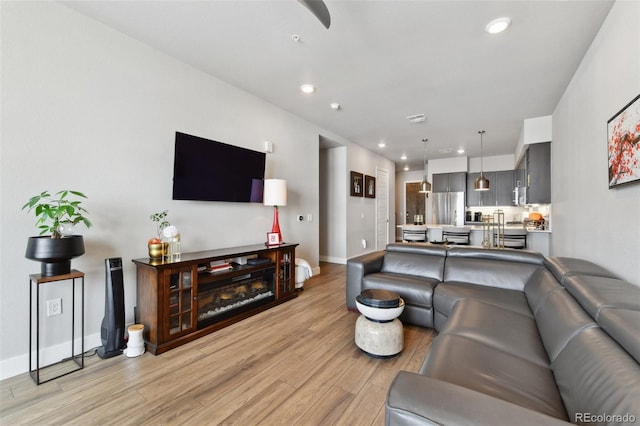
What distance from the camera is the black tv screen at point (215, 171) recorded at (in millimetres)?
2816

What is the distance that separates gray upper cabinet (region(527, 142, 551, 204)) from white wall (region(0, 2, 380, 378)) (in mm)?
4571

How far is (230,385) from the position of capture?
5.98 ft

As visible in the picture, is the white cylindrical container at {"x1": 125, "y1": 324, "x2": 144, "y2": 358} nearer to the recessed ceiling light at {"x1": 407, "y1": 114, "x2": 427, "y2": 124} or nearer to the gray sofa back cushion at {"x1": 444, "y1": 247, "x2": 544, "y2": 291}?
the gray sofa back cushion at {"x1": 444, "y1": 247, "x2": 544, "y2": 291}

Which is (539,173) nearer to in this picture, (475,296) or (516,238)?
(516,238)

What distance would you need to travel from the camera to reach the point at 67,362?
2102 mm

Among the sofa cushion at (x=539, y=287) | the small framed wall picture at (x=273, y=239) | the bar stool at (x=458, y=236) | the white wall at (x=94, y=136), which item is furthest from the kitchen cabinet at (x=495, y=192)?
the white wall at (x=94, y=136)

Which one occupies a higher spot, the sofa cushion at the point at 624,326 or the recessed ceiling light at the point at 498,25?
the recessed ceiling light at the point at 498,25

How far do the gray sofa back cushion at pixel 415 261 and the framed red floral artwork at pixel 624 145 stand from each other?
5.02ft

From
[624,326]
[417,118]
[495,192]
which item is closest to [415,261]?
[624,326]

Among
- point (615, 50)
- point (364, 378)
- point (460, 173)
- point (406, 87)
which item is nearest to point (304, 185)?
point (406, 87)

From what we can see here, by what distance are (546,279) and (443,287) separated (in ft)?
2.56

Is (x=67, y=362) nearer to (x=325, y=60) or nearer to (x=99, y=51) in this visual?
(x=99, y=51)

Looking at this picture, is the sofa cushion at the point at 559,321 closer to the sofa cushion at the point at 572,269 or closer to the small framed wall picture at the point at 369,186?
the sofa cushion at the point at 572,269

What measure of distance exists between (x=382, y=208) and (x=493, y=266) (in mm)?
4978
